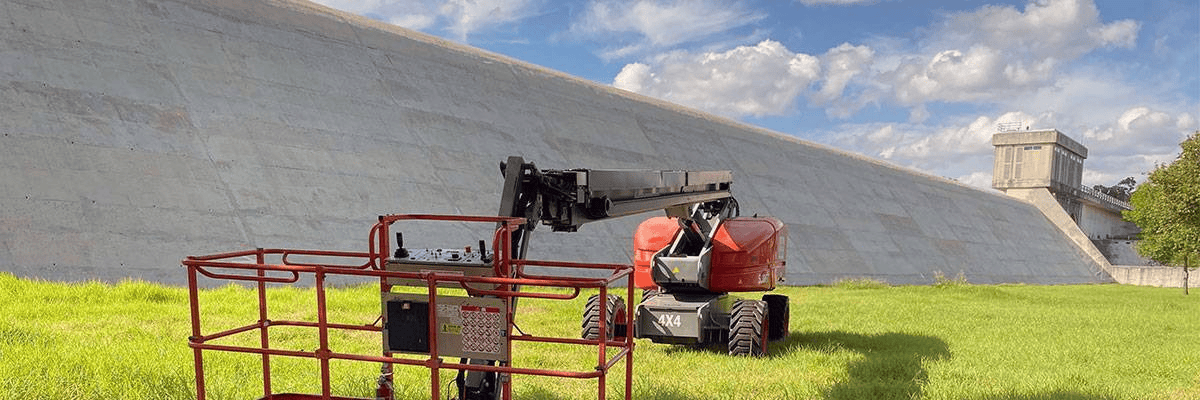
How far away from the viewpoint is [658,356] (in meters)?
9.19

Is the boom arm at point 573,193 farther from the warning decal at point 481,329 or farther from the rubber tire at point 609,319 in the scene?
the rubber tire at point 609,319

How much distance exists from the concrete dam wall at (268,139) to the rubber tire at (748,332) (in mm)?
9275

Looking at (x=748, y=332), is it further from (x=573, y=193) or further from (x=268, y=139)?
(x=268, y=139)

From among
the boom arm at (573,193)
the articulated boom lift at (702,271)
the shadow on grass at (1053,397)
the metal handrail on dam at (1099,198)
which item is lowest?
the metal handrail on dam at (1099,198)

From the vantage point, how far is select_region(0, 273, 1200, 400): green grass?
20.8ft

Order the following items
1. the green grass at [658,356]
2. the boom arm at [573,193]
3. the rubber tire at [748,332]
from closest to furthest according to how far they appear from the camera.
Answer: the boom arm at [573,193], the green grass at [658,356], the rubber tire at [748,332]

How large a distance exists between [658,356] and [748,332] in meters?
1.11

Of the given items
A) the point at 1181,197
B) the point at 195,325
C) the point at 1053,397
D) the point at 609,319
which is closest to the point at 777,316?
the point at 609,319

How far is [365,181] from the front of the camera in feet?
56.7

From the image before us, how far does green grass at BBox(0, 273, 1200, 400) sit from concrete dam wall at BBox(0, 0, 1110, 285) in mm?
1983

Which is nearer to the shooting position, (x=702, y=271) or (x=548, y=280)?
(x=548, y=280)

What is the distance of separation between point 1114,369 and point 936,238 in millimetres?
30663

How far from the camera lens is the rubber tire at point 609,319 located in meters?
9.45

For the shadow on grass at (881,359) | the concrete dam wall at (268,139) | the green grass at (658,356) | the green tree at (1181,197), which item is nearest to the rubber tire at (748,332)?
the green grass at (658,356)
